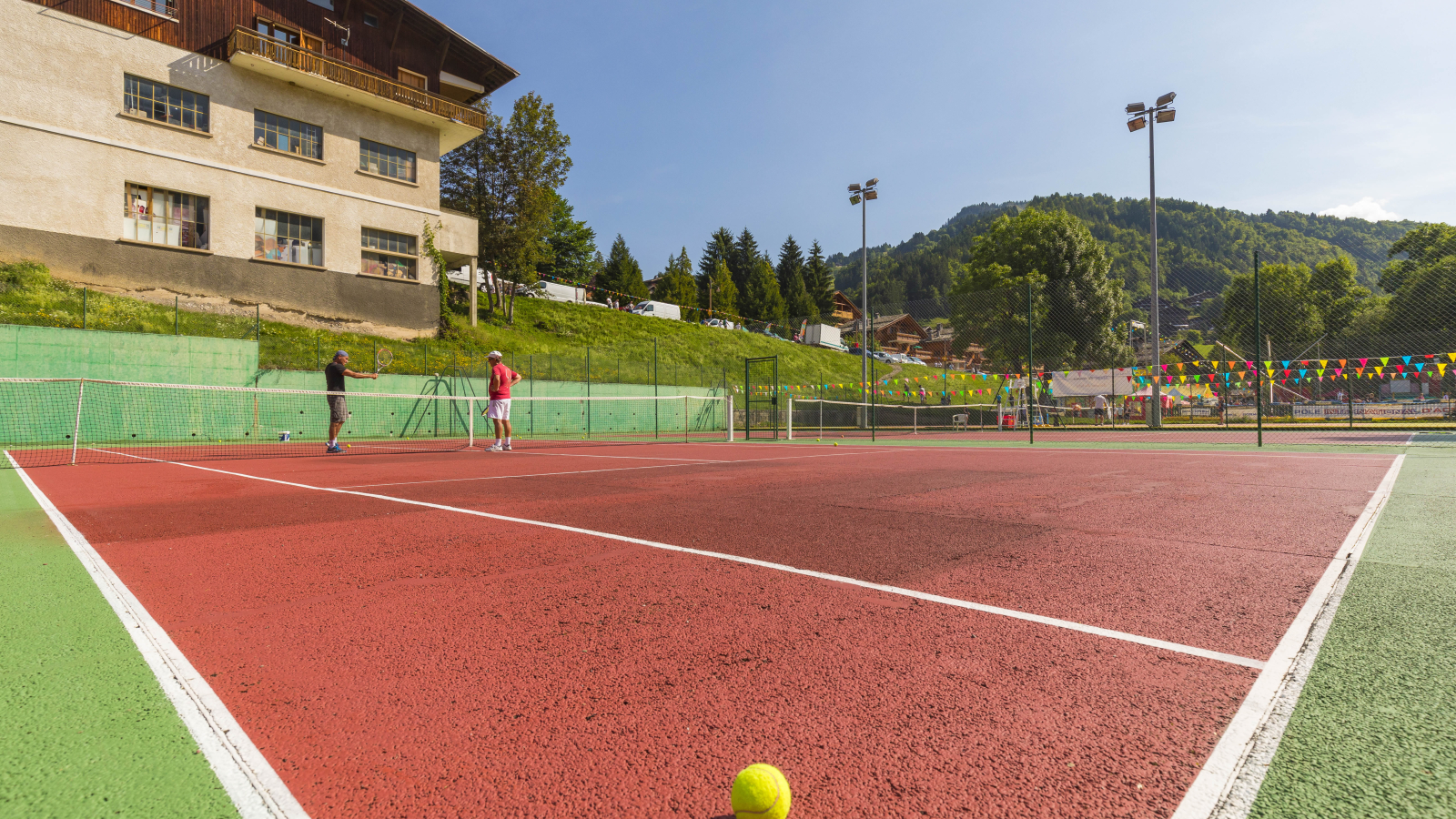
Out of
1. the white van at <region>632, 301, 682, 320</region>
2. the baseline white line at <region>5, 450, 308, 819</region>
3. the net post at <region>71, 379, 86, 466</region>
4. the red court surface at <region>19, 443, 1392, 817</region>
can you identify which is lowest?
the red court surface at <region>19, 443, 1392, 817</region>

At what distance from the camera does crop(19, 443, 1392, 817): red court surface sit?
4.93 feet

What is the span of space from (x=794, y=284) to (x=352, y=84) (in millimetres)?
56008

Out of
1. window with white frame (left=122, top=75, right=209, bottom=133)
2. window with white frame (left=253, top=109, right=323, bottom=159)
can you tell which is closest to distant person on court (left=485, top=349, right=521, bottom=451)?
window with white frame (left=253, top=109, right=323, bottom=159)

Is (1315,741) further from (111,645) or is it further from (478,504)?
(478,504)

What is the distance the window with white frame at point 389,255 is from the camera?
26219 mm

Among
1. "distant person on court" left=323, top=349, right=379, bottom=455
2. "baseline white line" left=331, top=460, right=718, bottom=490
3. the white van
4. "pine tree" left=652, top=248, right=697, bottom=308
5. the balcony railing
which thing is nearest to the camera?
"baseline white line" left=331, top=460, right=718, bottom=490

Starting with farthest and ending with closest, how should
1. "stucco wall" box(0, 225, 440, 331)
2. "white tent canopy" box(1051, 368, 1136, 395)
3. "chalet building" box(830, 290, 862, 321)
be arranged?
"chalet building" box(830, 290, 862, 321) → "white tent canopy" box(1051, 368, 1136, 395) → "stucco wall" box(0, 225, 440, 331)

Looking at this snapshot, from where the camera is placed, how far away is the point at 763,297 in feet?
235

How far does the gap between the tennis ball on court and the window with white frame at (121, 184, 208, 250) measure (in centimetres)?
2773

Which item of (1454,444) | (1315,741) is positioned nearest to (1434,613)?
(1315,741)

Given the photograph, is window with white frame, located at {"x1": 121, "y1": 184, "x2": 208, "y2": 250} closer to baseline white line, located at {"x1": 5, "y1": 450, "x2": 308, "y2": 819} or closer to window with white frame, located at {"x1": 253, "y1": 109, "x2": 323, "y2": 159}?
window with white frame, located at {"x1": 253, "y1": 109, "x2": 323, "y2": 159}

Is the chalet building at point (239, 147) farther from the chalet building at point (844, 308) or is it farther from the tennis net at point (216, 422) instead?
the chalet building at point (844, 308)

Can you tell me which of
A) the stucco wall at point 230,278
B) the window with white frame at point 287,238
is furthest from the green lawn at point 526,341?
the window with white frame at point 287,238

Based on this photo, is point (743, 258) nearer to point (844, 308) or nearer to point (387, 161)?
point (844, 308)
